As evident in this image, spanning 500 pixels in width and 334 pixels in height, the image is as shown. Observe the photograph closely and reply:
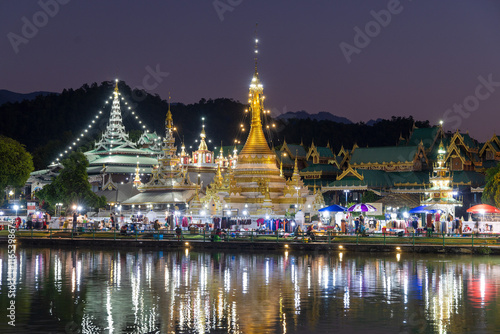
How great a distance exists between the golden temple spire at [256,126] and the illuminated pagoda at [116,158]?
2102 centimetres

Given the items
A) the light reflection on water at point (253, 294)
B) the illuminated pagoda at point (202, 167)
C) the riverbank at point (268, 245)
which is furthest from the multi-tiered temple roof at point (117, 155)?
the light reflection on water at point (253, 294)

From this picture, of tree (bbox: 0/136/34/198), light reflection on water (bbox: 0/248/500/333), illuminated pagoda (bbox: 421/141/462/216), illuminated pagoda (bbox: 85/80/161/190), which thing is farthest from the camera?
illuminated pagoda (bbox: 85/80/161/190)

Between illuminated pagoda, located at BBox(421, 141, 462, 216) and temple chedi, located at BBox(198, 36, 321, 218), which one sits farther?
temple chedi, located at BBox(198, 36, 321, 218)

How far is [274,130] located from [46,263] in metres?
110

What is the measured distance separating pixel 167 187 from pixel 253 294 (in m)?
42.0

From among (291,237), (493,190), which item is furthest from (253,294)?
(493,190)

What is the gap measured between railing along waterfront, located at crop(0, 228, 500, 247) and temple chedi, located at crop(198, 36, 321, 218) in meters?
5.97

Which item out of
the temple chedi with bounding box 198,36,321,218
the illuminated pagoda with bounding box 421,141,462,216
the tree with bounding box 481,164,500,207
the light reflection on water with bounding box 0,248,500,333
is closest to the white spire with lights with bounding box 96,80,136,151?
the temple chedi with bounding box 198,36,321,218

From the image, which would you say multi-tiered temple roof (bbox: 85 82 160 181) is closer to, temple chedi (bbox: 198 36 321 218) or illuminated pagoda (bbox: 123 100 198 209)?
illuminated pagoda (bbox: 123 100 198 209)

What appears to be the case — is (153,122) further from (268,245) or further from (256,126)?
(268,245)

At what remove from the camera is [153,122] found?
15725cm

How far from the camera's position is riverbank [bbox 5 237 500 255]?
126 feet

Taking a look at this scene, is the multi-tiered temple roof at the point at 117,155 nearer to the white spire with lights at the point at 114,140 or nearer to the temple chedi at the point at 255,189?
the white spire with lights at the point at 114,140

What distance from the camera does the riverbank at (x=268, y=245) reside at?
38344 millimetres
